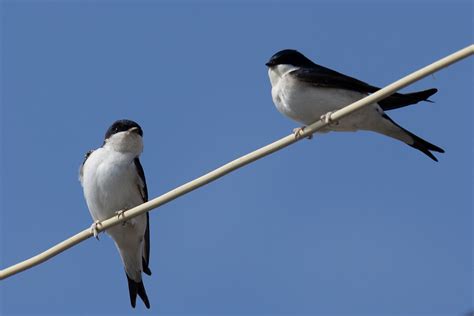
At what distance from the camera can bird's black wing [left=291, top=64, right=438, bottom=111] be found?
7.48m

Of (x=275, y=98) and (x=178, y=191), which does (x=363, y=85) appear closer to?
(x=275, y=98)

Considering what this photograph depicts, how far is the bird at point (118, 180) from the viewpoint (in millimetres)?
7656

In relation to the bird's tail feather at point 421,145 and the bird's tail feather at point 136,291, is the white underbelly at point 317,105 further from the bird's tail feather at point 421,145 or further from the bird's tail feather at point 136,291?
the bird's tail feather at point 136,291

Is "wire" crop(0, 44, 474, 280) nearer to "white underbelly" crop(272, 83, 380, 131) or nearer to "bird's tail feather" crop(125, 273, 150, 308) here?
"white underbelly" crop(272, 83, 380, 131)

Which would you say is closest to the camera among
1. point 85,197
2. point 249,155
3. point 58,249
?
point 249,155

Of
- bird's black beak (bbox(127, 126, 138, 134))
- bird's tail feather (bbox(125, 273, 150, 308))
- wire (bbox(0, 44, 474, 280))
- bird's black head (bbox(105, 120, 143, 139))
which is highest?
bird's black head (bbox(105, 120, 143, 139))

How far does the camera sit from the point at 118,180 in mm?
7648

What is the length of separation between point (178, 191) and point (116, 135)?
2.53 m

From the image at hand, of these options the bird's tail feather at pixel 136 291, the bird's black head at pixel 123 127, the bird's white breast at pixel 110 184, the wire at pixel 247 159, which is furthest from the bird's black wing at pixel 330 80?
the bird's tail feather at pixel 136 291

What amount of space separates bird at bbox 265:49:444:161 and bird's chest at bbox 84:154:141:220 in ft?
3.93

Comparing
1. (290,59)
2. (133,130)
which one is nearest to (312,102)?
(290,59)

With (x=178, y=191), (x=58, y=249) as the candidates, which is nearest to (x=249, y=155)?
(x=178, y=191)

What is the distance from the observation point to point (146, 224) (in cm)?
815

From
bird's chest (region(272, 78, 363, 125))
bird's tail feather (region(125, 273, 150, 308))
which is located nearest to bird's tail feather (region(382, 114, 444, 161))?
bird's chest (region(272, 78, 363, 125))
